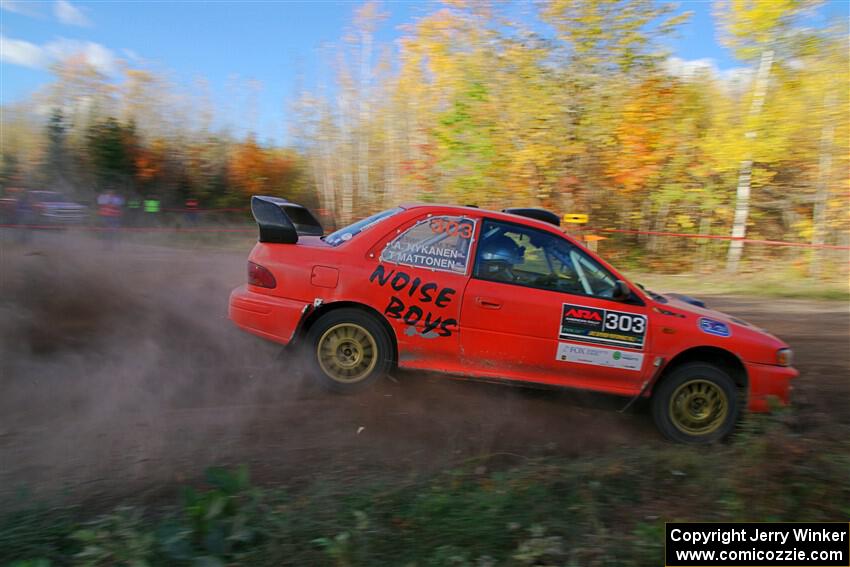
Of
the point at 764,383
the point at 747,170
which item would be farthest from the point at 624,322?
the point at 747,170

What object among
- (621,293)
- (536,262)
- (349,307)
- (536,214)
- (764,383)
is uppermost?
(536,214)

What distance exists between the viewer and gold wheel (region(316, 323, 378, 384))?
524 cm

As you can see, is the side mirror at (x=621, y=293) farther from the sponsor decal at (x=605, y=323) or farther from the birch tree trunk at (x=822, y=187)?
the birch tree trunk at (x=822, y=187)

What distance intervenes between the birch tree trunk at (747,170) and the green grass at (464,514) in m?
12.1

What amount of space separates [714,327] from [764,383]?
60cm

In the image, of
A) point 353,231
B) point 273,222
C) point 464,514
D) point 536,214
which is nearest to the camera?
point 464,514

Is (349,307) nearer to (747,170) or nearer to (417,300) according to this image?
(417,300)

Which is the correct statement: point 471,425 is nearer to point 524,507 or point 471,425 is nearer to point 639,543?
point 524,507

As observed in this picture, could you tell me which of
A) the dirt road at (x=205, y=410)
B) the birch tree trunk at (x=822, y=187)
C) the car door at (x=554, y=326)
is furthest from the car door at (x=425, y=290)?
the birch tree trunk at (x=822, y=187)

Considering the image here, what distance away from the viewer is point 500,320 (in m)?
5.07

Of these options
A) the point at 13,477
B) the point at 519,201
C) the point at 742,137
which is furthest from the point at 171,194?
the point at 13,477

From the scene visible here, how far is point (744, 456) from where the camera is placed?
3955 mm

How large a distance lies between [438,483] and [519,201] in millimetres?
12815

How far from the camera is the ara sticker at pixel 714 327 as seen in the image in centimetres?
503
